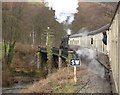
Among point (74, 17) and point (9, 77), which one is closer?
point (74, 17)

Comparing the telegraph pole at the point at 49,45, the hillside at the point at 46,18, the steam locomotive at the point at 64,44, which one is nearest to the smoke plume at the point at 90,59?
the steam locomotive at the point at 64,44

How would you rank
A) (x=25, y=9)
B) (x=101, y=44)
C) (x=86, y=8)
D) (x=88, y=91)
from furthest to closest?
(x=25, y=9) < (x=101, y=44) < (x=86, y=8) < (x=88, y=91)

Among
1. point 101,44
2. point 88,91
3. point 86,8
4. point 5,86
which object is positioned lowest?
point 5,86

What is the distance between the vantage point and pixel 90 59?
35.7ft

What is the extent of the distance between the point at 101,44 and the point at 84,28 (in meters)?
1.12

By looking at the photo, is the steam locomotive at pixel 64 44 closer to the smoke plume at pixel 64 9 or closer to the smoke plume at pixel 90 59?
the smoke plume at pixel 90 59

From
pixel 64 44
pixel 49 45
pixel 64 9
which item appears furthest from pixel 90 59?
pixel 64 9

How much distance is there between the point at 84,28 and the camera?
1179 cm

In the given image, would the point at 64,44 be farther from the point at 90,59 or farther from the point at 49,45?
the point at 90,59

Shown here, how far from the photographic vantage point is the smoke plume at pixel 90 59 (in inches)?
368

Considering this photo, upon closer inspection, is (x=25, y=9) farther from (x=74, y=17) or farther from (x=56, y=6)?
(x=74, y=17)

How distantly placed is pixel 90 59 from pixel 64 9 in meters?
2.68

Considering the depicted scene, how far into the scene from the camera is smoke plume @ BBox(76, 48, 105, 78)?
9345mm

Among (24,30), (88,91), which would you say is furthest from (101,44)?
(88,91)
